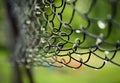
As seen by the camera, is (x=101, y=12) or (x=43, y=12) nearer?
(x=43, y=12)

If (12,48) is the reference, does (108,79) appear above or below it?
below

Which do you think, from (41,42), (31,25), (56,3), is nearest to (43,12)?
(56,3)

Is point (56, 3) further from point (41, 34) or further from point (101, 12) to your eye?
point (101, 12)

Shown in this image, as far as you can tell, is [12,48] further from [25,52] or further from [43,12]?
[43,12]

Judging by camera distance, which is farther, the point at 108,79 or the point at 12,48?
the point at 108,79

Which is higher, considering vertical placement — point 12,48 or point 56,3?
point 56,3

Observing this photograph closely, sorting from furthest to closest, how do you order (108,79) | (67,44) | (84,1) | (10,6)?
(108,79)
(10,6)
(84,1)
(67,44)

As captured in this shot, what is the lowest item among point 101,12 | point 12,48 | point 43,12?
point 101,12

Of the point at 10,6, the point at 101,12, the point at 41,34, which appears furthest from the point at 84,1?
the point at 101,12

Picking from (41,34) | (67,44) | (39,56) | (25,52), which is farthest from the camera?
(25,52)
